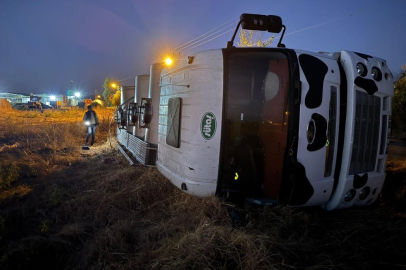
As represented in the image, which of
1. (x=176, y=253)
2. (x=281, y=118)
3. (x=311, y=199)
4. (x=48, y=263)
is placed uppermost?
(x=281, y=118)

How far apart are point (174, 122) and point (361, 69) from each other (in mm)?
2428

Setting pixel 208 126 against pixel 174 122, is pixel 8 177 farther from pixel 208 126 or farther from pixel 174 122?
pixel 208 126

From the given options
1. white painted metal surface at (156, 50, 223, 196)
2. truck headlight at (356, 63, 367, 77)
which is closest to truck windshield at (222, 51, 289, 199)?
white painted metal surface at (156, 50, 223, 196)

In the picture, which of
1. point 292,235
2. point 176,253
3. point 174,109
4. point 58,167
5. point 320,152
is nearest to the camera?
point 176,253

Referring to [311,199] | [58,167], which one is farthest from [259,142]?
[58,167]

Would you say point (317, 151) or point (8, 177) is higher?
point (317, 151)

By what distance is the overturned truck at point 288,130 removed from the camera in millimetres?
2598

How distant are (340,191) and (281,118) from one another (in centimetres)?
113

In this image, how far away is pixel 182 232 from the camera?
2418 millimetres

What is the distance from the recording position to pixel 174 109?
10.2 ft

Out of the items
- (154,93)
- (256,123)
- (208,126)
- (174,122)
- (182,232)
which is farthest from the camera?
(154,93)

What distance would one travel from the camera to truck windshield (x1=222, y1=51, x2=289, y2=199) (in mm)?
2826

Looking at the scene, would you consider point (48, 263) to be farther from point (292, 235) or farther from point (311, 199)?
point (311, 199)

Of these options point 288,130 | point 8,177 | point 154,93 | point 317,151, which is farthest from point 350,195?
point 8,177
